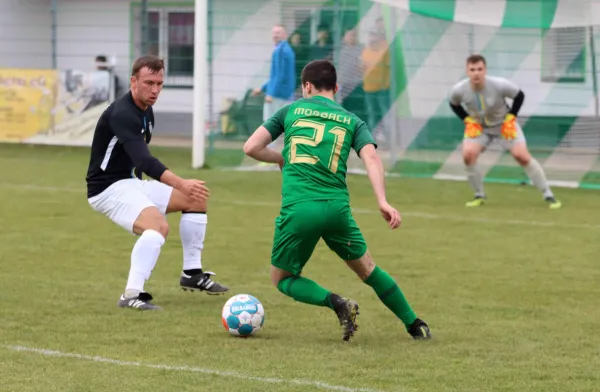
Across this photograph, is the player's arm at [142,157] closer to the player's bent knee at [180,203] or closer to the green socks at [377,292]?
the player's bent knee at [180,203]

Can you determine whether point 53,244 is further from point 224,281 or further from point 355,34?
point 355,34

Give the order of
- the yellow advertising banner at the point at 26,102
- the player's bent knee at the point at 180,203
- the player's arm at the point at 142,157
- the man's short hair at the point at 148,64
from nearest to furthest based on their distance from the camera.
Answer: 1. the player's arm at the point at 142,157
2. the man's short hair at the point at 148,64
3. the player's bent knee at the point at 180,203
4. the yellow advertising banner at the point at 26,102

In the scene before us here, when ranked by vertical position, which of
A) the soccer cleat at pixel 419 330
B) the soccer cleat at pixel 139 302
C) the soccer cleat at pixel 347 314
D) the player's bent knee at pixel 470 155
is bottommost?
the player's bent knee at pixel 470 155

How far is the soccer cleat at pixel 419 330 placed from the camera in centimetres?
674

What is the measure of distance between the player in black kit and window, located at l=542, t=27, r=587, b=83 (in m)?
8.67

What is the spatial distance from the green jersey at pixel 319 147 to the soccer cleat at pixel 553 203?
24.7ft

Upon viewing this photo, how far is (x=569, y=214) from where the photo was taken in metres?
13.1

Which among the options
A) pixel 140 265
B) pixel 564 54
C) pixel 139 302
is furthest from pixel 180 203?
pixel 564 54

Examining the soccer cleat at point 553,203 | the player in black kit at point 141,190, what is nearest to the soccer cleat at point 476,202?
the soccer cleat at point 553,203

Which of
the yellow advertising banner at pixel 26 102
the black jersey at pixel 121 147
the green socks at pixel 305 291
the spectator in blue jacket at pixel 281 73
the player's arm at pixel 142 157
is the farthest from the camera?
the yellow advertising banner at pixel 26 102

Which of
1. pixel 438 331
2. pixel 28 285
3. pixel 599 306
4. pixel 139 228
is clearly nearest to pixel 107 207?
pixel 139 228

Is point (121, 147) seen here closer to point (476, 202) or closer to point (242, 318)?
point (242, 318)

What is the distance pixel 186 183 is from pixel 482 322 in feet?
6.77

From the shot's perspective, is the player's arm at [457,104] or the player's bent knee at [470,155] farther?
the player's bent knee at [470,155]
